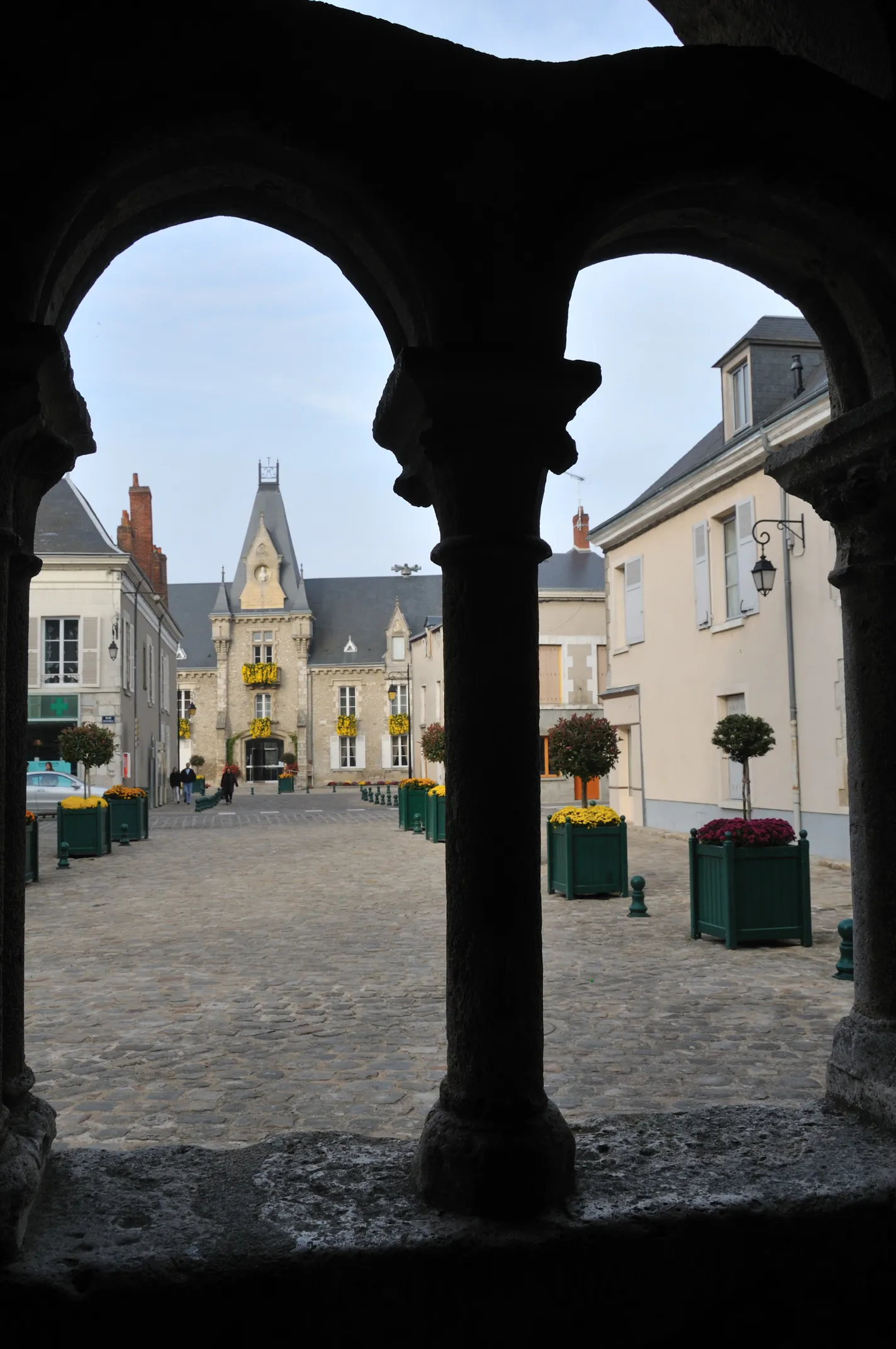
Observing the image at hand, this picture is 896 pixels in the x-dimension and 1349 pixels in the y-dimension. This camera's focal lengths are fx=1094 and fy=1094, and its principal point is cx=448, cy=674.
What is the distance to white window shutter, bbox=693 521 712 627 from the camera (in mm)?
15062

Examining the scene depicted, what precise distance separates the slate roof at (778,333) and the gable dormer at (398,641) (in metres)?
33.8

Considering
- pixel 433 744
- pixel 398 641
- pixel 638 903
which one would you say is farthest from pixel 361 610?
pixel 638 903

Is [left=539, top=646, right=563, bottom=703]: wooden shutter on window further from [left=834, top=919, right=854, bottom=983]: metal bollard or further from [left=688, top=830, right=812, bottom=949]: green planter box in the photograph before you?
[left=834, top=919, right=854, bottom=983]: metal bollard

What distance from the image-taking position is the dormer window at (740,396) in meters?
14.7

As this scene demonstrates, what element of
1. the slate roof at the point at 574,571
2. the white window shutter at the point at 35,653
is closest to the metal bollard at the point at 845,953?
the white window shutter at the point at 35,653

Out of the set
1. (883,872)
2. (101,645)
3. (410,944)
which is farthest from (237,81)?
(101,645)

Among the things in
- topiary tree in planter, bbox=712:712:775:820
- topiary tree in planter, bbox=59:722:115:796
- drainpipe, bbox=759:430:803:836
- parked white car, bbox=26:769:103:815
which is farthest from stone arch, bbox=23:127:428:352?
parked white car, bbox=26:769:103:815

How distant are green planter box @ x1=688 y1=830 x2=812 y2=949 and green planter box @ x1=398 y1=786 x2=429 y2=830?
11.4 meters

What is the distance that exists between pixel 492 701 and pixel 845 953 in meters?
4.44

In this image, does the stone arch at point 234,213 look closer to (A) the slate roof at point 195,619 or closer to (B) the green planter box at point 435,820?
(B) the green planter box at point 435,820

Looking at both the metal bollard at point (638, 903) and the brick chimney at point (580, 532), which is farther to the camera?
the brick chimney at point (580, 532)

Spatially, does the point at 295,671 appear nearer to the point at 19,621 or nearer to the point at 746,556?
the point at 746,556

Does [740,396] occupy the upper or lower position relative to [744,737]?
upper

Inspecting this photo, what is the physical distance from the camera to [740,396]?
1494 cm
